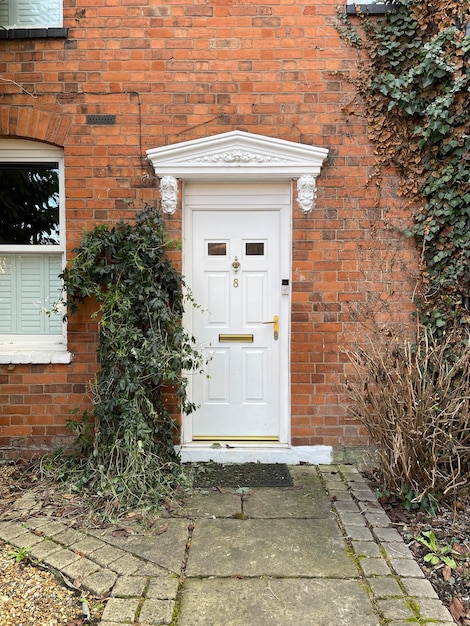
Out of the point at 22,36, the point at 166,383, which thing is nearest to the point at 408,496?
the point at 166,383

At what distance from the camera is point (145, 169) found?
4.24m

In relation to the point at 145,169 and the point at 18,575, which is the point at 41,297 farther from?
the point at 18,575

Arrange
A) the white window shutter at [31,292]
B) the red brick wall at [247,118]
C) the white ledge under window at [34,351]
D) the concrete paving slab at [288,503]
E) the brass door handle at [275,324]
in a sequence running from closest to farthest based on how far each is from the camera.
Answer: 1. the concrete paving slab at [288,503]
2. the red brick wall at [247,118]
3. the white ledge under window at [34,351]
4. the brass door handle at [275,324]
5. the white window shutter at [31,292]

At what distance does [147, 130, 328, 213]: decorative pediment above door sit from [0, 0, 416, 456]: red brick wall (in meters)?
0.15

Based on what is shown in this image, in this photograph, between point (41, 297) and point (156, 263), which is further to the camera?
point (41, 297)

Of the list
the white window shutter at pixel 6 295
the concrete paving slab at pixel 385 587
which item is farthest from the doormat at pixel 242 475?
the white window shutter at pixel 6 295

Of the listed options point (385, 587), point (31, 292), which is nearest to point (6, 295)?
point (31, 292)

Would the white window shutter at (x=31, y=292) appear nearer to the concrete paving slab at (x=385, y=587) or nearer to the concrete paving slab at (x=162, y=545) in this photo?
the concrete paving slab at (x=162, y=545)

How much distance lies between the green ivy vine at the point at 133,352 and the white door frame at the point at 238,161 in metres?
0.39

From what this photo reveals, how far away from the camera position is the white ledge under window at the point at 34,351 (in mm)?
4305

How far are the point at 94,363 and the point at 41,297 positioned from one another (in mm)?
844

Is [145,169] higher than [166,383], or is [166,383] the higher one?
[145,169]

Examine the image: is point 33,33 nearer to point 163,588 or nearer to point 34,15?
point 34,15

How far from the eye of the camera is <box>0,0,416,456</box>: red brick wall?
4172 mm
